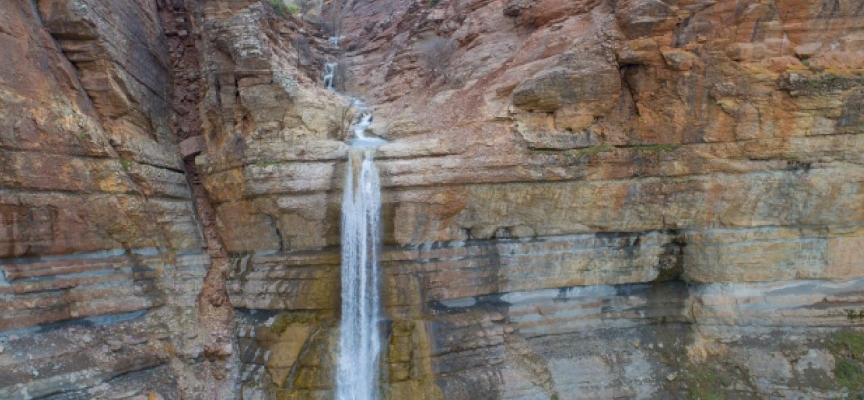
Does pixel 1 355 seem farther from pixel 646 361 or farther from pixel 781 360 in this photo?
pixel 781 360

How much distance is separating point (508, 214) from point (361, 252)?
12.7ft

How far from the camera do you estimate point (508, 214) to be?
1158cm

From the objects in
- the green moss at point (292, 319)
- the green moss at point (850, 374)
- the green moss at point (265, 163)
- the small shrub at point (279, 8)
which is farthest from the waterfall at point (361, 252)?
the green moss at point (850, 374)

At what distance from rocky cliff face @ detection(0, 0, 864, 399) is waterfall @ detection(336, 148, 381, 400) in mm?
350

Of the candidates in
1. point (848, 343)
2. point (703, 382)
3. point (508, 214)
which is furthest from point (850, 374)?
point (508, 214)

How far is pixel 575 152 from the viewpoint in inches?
445

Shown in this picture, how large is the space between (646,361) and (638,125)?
6.00m

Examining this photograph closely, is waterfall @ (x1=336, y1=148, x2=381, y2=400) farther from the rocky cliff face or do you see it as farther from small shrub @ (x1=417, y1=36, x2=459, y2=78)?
small shrub @ (x1=417, y1=36, x2=459, y2=78)

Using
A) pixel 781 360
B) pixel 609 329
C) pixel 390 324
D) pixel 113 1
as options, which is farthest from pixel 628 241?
pixel 113 1

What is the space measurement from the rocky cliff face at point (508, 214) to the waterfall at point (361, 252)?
0.35 m

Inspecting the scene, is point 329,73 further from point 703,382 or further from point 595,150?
point 703,382

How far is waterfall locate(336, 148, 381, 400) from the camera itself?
1116 cm

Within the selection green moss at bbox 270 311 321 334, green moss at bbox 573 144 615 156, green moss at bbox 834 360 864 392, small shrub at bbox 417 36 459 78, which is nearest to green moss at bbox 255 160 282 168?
green moss at bbox 270 311 321 334

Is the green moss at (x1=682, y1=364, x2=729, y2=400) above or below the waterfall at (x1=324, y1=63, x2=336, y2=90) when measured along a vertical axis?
below
